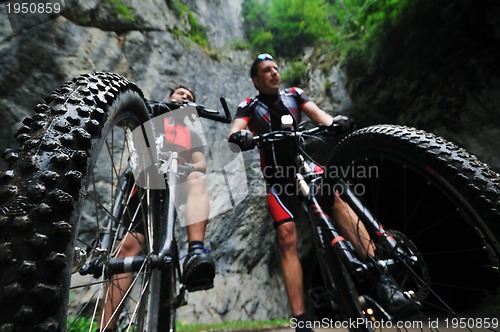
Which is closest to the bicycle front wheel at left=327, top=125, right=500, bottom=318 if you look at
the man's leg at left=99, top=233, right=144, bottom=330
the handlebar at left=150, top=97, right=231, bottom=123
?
the handlebar at left=150, top=97, right=231, bottom=123

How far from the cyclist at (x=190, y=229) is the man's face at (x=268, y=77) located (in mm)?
724

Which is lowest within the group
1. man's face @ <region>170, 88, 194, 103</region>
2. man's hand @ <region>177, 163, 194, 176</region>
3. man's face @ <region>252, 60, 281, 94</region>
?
man's hand @ <region>177, 163, 194, 176</region>

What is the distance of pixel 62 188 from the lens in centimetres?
57

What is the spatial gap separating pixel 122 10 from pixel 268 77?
413cm

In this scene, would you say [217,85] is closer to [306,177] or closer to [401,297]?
[306,177]

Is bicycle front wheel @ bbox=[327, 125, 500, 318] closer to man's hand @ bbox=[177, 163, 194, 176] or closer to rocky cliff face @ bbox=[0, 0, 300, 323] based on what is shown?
man's hand @ bbox=[177, 163, 194, 176]

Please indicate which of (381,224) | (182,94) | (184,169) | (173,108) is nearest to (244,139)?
(184,169)

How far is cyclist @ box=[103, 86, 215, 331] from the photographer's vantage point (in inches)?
54.5

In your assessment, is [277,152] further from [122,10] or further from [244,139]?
[122,10]

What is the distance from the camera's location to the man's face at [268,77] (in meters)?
2.38

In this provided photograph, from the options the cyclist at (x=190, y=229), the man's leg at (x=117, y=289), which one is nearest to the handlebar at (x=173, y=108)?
the cyclist at (x=190, y=229)

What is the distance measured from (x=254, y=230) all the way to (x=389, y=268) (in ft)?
13.3

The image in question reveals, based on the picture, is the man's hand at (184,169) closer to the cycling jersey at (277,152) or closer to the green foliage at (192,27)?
the cycling jersey at (277,152)

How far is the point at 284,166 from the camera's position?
2156 millimetres
